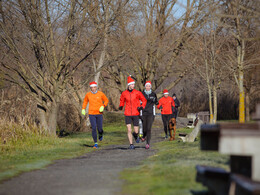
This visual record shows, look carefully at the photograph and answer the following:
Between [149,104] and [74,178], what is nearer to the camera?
[74,178]

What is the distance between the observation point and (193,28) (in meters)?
26.5

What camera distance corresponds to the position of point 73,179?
779 centimetres

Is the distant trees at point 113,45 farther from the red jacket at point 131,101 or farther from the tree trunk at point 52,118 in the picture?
the red jacket at point 131,101

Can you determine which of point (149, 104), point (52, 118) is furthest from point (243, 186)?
point (52, 118)

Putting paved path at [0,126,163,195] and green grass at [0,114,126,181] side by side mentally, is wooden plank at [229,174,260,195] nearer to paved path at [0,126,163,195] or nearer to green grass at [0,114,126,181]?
paved path at [0,126,163,195]

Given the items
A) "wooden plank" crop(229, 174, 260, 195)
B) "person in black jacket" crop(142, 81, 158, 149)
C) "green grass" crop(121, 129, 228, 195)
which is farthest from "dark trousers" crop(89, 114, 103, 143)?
"wooden plank" crop(229, 174, 260, 195)

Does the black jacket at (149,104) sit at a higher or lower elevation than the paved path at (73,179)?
higher

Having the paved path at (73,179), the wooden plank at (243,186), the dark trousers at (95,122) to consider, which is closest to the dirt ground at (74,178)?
the paved path at (73,179)

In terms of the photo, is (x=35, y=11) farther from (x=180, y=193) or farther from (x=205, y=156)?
(x=180, y=193)

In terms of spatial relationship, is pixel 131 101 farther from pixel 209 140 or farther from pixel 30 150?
pixel 209 140

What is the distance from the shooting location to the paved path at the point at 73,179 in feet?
22.0

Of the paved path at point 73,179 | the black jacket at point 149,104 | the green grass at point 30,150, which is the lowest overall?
the paved path at point 73,179

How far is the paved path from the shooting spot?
6.70 m

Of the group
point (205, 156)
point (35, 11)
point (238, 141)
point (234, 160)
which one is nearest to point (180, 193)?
point (234, 160)
